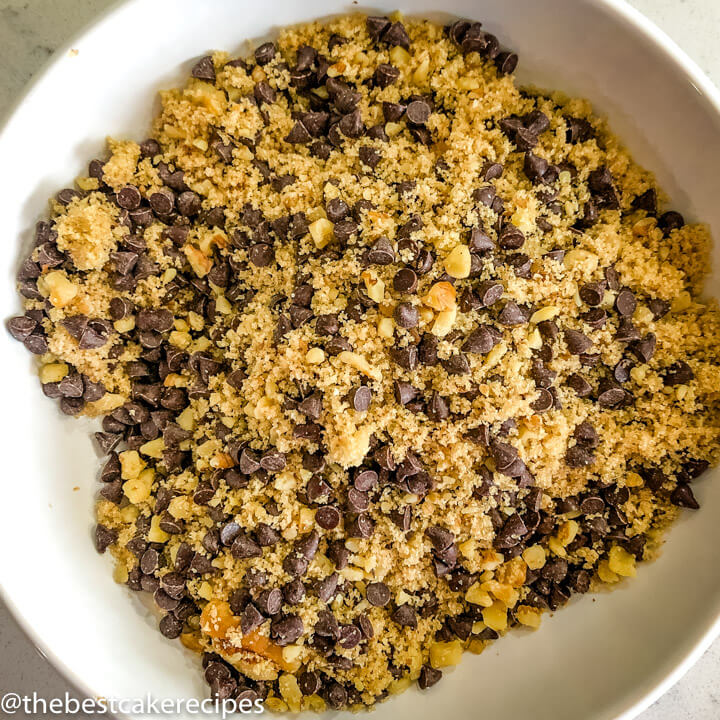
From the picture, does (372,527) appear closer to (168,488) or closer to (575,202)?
(168,488)

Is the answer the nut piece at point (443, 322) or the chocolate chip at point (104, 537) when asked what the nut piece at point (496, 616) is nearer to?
the nut piece at point (443, 322)

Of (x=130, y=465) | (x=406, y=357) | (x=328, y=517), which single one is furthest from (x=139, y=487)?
(x=406, y=357)

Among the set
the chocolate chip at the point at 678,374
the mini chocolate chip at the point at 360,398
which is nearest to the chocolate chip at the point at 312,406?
the mini chocolate chip at the point at 360,398

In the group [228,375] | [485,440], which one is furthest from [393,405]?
[228,375]

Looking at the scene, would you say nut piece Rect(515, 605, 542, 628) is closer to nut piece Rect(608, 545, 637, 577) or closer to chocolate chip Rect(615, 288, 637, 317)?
nut piece Rect(608, 545, 637, 577)

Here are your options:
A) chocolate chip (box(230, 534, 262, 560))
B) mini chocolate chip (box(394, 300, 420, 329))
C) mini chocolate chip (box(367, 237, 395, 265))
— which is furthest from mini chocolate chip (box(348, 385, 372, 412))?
chocolate chip (box(230, 534, 262, 560))

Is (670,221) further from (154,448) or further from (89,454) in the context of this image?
(89,454)
